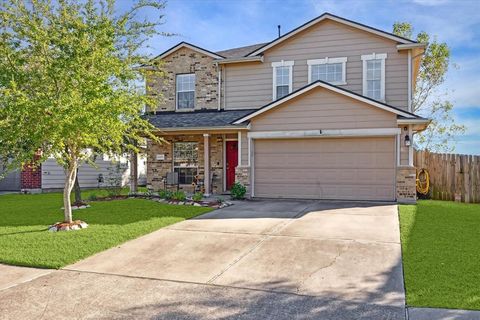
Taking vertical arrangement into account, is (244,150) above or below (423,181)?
above

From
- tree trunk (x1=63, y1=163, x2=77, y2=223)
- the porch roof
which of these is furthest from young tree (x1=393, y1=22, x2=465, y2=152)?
tree trunk (x1=63, y1=163, x2=77, y2=223)

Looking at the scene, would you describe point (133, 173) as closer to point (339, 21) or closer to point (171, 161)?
point (171, 161)

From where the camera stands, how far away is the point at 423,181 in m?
14.8

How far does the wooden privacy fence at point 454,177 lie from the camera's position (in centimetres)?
1364

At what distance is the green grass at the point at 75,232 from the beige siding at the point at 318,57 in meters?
6.48

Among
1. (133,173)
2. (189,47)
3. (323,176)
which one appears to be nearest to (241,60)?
(189,47)

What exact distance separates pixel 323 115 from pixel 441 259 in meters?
7.90

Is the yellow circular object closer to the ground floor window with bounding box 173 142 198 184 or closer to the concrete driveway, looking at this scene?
the concrete driveway

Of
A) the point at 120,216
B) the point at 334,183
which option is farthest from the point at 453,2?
the point at 120,216

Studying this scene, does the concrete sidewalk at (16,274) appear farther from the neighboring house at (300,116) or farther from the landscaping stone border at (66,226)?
the neighboring house at (300,116)

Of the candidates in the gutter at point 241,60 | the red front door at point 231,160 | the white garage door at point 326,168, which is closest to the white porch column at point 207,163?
the red front door at point 231,160

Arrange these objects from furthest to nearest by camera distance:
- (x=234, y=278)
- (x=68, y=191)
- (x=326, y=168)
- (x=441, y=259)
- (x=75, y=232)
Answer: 1. (x=326, y=168)
2. (x=68, y=191)
3. (x=75, y=232)
4. (x=441, y=259)
5. (x=234, y=278)

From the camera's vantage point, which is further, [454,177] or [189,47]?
[189,47]

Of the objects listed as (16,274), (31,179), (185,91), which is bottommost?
(16,274)
